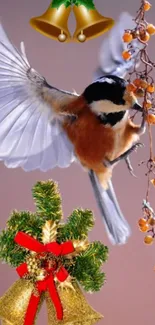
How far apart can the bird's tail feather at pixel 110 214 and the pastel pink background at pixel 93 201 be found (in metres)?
0.23

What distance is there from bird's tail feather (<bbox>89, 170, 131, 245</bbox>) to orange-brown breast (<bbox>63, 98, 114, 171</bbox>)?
0.04 meters

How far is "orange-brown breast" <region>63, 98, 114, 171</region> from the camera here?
106 cm

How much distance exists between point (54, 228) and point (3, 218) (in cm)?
44

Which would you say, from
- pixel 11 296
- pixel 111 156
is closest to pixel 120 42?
pixel 111 156

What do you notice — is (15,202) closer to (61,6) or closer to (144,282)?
(144,282)

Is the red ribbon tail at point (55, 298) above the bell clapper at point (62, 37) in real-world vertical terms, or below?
below

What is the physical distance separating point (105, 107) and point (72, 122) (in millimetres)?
80

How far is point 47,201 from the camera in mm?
996

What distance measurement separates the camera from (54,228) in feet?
3.17

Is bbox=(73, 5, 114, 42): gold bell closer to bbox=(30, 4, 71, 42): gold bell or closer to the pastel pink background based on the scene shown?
bbox=(30, 4, 71, 42): gold bell

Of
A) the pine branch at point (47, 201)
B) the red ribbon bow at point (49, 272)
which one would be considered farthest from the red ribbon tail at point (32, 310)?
the pine branch at point (47, 201)

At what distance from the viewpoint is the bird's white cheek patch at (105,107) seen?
3.33 ft

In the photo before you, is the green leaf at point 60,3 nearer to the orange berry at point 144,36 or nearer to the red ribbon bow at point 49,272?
the orange berry at point 144,36


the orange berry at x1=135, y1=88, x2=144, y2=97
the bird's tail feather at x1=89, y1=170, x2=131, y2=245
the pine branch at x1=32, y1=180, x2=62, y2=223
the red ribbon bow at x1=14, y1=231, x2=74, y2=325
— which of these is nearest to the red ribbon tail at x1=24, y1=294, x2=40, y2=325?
the red ribbon bow at x1=14, y1=231, x2=74, y2=325
